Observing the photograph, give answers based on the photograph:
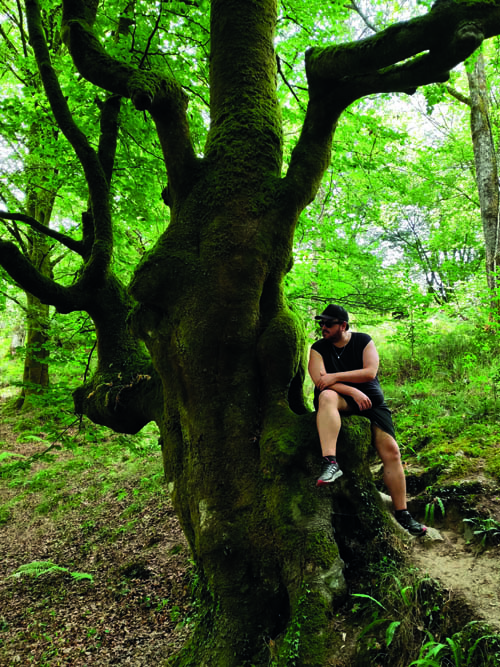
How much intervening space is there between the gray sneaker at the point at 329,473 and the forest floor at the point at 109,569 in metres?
1.12

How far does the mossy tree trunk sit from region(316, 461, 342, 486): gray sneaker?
0.21 m

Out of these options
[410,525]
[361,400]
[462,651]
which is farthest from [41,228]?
[462,651]

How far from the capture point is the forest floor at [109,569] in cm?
358

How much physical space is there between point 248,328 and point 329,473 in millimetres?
1487

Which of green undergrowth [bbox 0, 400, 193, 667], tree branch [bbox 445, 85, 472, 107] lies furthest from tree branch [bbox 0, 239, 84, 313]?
tree branch [bbox 445, 85, 472, 107]

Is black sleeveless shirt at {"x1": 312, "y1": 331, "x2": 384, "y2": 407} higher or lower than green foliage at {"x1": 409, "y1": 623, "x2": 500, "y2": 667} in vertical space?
higher

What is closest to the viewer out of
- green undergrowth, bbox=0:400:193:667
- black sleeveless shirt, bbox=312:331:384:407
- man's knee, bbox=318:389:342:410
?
man's knee, bbox=318:389:342:410

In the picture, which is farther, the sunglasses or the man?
the sunglasses

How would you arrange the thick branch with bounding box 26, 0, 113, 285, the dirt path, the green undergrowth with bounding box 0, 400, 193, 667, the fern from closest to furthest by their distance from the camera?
1. the dirt path
2. the green undergrowth with bounding box 0, 400, 193, 667
3. the thick branch with bounding box 26, 0, 113, 285
4. the fern

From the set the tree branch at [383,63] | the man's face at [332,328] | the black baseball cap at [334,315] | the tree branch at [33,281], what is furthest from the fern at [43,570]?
the tree branch at [383,63]

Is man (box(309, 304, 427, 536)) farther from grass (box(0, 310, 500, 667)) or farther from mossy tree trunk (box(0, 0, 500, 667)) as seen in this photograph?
grass (box(0, 310, 500, 667))

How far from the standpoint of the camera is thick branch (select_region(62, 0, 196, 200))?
12.7 feet

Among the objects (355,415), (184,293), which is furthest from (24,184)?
(355,415)

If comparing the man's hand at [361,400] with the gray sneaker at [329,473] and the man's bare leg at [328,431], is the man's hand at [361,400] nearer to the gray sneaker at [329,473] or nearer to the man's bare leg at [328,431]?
the man's bare leg at [328,431]
